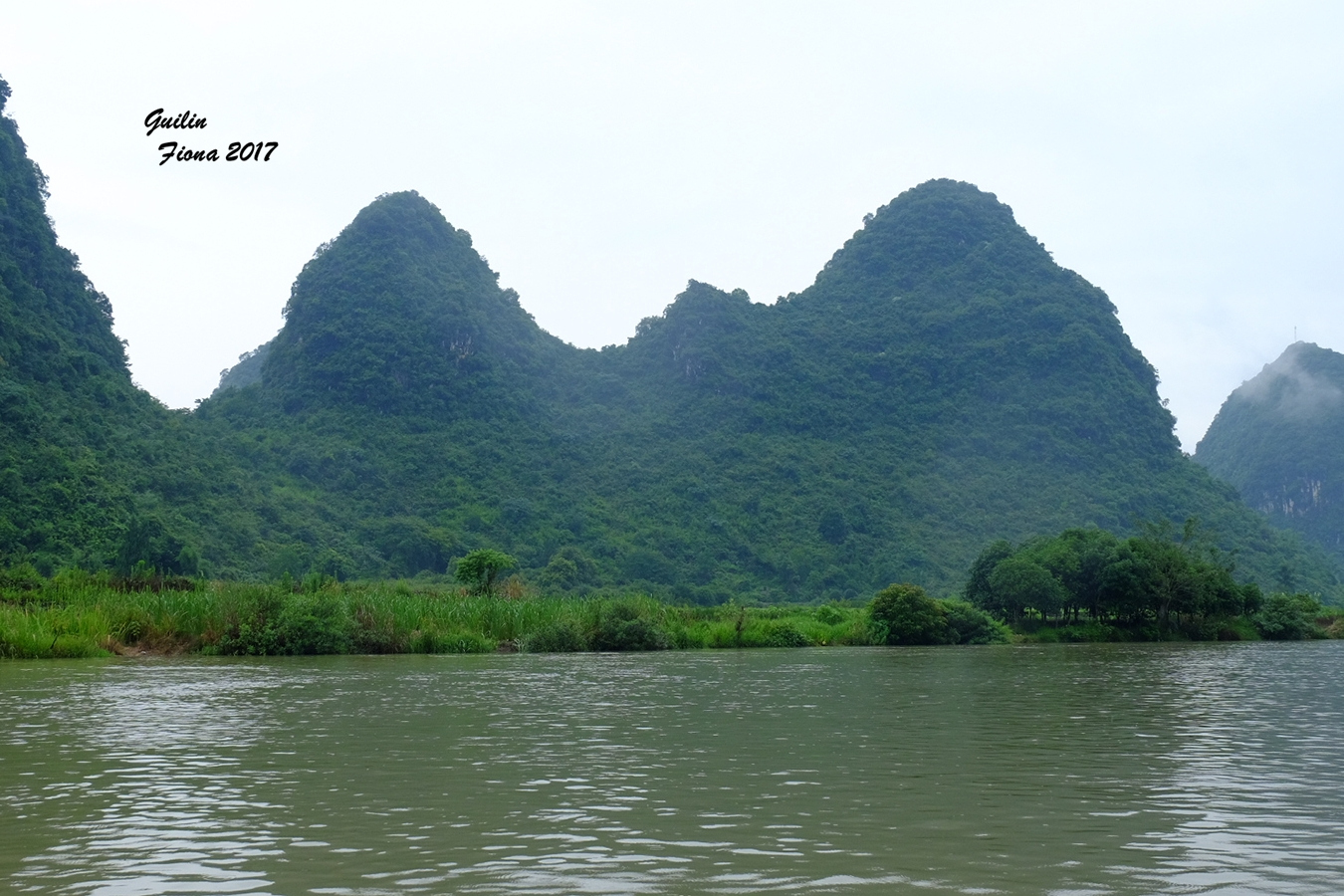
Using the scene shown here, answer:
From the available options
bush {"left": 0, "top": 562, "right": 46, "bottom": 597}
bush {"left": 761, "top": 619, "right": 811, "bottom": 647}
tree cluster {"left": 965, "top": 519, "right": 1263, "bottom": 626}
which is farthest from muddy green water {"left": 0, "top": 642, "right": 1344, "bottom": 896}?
tree cluster {"left": 965, "top": 519, "right": 1263, "bottom": 626}

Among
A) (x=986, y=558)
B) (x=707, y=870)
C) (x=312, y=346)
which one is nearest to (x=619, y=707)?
(x=707, y=870)

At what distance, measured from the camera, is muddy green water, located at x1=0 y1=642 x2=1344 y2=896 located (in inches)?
206

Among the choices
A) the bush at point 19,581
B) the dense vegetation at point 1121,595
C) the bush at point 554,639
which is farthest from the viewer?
the dense vegetation at point 1121,595

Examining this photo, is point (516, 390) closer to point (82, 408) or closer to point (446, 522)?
Result: point (446, 522)

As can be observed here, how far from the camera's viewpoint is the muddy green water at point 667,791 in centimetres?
524

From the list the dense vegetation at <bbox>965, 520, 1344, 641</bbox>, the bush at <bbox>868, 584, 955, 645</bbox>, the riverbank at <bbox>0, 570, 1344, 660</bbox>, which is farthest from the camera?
the dense vegetation at <bbox>965, 520, 1344, 641</bbox>

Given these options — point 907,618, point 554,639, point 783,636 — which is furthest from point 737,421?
point 554,639

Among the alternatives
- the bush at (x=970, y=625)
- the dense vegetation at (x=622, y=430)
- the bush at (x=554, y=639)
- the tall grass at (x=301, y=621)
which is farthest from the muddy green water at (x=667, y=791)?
the dense vegetation at (x=622, y=430)

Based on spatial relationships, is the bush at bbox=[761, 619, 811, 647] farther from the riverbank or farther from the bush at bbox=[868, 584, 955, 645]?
the bush at bbox=[868, 584, 955, 645]

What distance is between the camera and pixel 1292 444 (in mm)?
122250

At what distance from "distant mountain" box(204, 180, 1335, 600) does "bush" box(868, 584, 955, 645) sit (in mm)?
26372

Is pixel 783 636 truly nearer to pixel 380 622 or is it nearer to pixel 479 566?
pixel 479 566

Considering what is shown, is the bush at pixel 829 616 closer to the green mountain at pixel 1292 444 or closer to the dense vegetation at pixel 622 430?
the dense vegetation at pixel 622 430

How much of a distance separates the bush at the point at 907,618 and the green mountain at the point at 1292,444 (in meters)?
94.4
